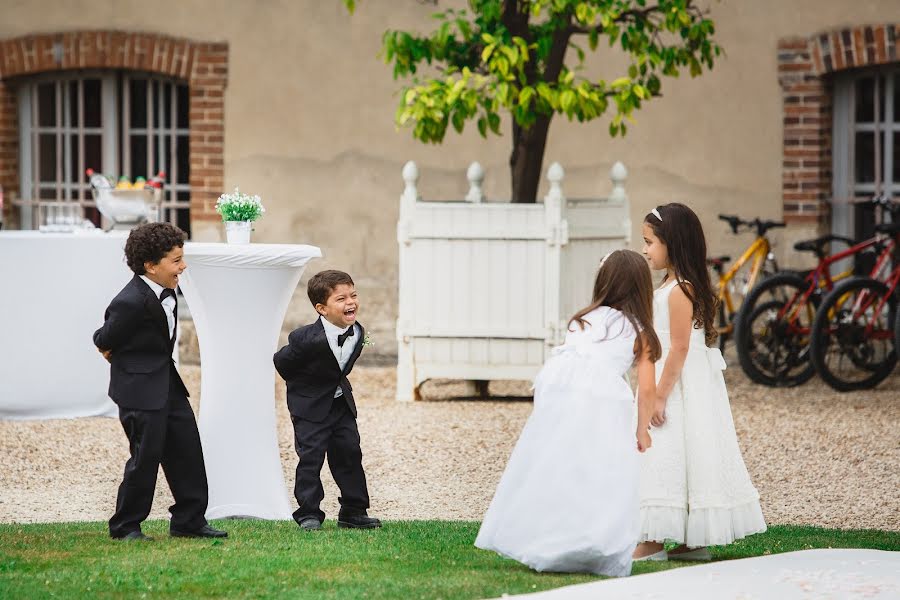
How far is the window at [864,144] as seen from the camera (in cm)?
1109

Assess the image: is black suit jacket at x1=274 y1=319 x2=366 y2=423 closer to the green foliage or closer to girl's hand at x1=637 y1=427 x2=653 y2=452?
girl's hand at x1=637 y1=427 x2=653 y2=452

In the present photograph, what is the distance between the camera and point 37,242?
828 centimetres

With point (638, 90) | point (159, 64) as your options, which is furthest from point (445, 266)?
point (159, 64)

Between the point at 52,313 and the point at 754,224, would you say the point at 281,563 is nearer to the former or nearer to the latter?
the point at 52,313

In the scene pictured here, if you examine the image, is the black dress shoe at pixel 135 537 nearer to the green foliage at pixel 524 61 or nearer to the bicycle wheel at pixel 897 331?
the green foliage at pixel 524 61

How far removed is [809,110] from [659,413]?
653 centimetres

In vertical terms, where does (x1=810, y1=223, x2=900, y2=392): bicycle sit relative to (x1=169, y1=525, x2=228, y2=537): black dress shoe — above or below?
above

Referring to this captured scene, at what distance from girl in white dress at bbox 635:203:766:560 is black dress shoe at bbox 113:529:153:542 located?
65.0 inches

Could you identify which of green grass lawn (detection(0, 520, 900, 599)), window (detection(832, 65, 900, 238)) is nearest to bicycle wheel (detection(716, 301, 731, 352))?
window (detection(832, 65, 900, 238))

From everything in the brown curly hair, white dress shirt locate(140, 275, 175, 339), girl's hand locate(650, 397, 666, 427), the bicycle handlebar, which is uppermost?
the bicycle handlebar

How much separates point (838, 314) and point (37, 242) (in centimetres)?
489

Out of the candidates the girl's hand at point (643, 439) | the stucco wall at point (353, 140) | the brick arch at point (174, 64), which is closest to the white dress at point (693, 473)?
the girl's hand at point (643, 439)

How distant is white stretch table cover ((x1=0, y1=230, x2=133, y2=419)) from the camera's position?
830cm

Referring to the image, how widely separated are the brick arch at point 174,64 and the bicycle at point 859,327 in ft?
15.4
